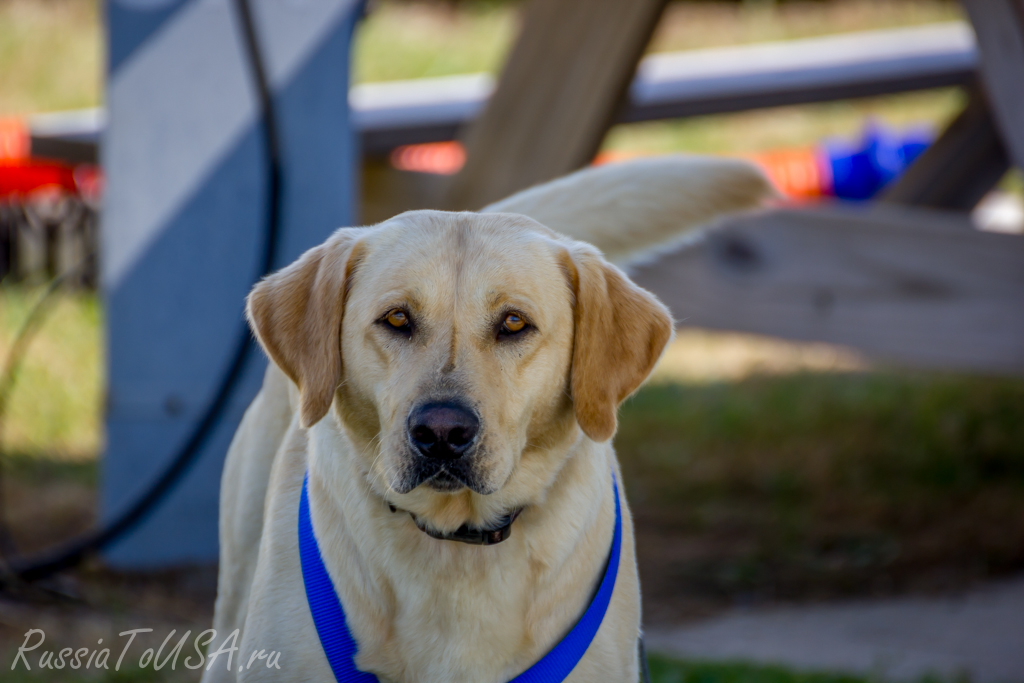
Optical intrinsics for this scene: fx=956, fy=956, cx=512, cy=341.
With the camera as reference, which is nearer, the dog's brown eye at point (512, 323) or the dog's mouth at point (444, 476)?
the dog's mouth at point (444, 476)

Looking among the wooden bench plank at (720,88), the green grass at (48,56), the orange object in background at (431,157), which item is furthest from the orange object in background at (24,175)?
the green grass at (48,56)

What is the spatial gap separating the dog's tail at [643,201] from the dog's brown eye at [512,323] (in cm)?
50

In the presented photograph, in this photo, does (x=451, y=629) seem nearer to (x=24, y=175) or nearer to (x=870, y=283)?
(x=870, y=283)

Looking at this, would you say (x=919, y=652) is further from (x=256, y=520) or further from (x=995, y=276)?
(x=256, y=520)

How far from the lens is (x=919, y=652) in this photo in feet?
10.5

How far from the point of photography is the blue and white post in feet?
11.8

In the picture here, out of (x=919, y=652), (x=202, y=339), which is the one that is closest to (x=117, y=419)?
(x=202, y=339)

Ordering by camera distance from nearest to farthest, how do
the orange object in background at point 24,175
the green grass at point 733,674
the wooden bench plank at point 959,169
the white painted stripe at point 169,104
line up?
the green grass at point 733,674 → the white painted stripe at point 169,104 → the wooden bench plank at point 959,169 → the orange object in background at point 24,175

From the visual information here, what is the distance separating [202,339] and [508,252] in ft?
7.20

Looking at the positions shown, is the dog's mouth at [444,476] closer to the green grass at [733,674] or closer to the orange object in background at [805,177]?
the green grass at [733,674]

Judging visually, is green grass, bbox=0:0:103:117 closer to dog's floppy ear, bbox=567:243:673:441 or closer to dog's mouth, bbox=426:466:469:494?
dog's floppy ear, bbox=567:243:673:441

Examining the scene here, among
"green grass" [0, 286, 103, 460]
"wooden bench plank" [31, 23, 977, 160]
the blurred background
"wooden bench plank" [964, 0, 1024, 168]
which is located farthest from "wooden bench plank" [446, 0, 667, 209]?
"green grass" [0, 286, 103, 460]

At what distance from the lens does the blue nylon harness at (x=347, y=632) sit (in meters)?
1.73

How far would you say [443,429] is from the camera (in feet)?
5.30
